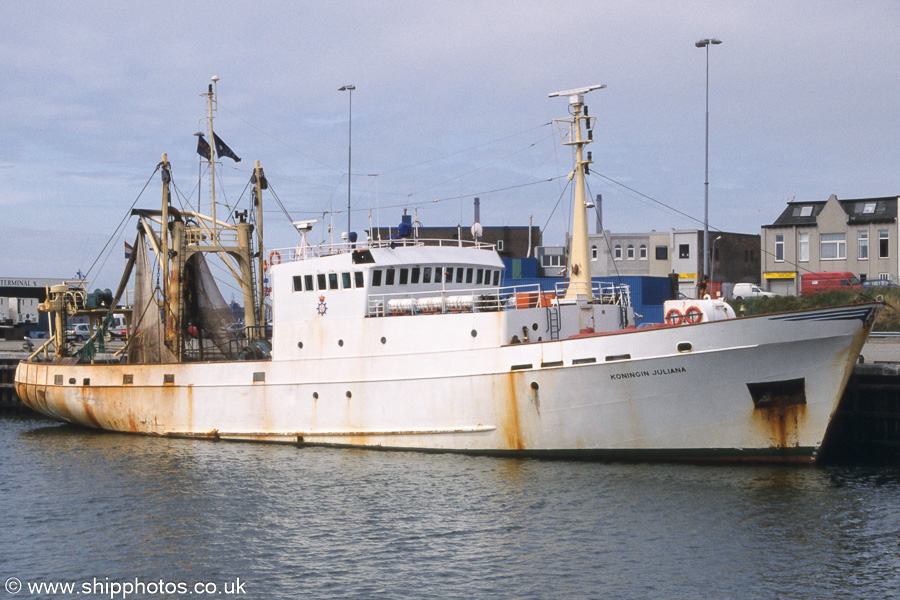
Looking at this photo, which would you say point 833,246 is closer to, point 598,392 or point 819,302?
point 819,302

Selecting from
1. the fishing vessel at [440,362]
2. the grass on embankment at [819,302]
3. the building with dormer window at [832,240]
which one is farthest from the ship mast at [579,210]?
the building with dormer window at [832,240]

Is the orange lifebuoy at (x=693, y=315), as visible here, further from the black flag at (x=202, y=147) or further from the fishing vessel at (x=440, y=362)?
the black flag at (x=202, y=147)

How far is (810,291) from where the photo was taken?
4372 cm

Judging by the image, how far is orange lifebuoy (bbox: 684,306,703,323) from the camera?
21.0 metres

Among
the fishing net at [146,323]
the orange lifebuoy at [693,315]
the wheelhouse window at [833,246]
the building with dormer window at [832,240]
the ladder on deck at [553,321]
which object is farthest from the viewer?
the wheelhouse window at [833,246]

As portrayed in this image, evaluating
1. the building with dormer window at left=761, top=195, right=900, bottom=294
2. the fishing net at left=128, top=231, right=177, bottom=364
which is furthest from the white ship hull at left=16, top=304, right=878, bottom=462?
the building with dormer window at left=761, top=195, right=900, bottom=294

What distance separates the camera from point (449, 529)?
1683 cm

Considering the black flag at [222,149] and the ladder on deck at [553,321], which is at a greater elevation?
the black flag at [222,149]

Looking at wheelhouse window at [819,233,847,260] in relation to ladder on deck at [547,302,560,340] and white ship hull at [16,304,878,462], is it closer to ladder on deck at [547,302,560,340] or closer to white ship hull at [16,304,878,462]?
white ship hull at [16,304,878,462]

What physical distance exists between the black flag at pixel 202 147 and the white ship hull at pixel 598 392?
888cm

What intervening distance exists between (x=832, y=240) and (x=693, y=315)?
3194cm

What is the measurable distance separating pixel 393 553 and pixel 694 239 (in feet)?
152

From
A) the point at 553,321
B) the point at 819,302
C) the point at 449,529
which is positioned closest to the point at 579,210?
the point at 553,321

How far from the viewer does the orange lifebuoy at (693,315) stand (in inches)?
827
